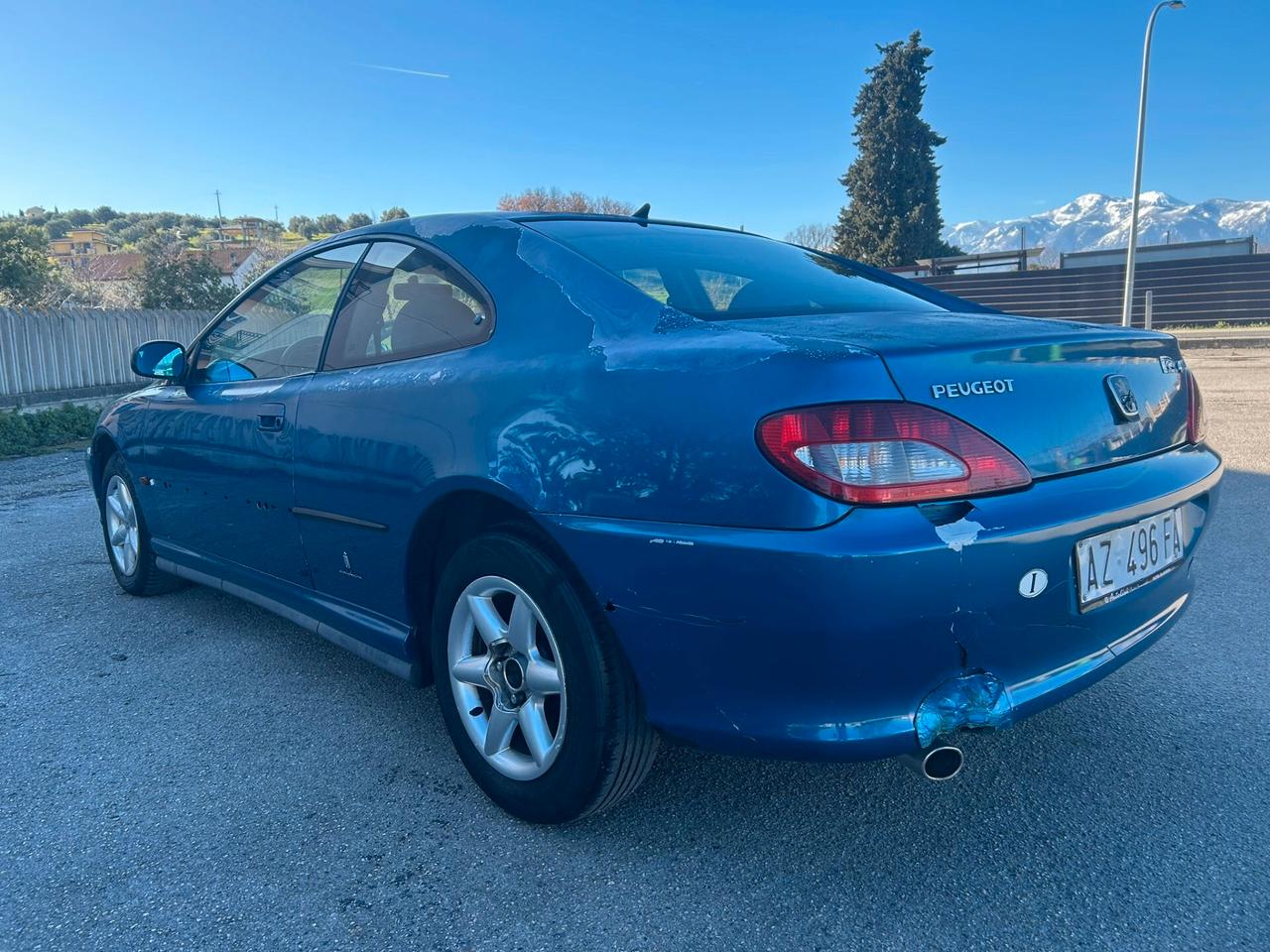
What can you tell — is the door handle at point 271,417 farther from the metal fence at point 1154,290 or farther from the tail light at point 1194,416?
the metal fence at point 1154,290

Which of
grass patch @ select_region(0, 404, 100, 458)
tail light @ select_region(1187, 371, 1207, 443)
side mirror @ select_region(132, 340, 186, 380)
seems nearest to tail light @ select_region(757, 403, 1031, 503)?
tail light @ select_region(1187, 371, 1207, 443)

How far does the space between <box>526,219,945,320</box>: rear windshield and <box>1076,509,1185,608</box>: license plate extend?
2.67 ft

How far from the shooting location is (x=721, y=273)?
8.52 feet

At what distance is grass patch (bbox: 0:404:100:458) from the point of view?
10438 mm

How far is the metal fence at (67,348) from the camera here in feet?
44.3

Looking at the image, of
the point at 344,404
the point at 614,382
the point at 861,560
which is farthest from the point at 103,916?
the point at 861,560

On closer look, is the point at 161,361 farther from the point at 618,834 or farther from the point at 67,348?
the point at 67,348

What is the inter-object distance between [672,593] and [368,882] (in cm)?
97

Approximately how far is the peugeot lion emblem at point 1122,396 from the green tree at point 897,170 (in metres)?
43.4

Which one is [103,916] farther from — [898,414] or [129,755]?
[898,414]

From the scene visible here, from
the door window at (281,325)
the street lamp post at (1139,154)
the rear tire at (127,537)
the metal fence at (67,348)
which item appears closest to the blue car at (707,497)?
the door window at (281,325)

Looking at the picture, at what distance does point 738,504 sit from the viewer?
174 cm

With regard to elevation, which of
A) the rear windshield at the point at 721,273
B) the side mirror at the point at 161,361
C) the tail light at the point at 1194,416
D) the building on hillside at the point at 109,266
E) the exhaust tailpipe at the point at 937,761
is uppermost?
the building on hillside at the point at 109,266

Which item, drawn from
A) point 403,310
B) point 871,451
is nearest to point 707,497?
point 871,451
